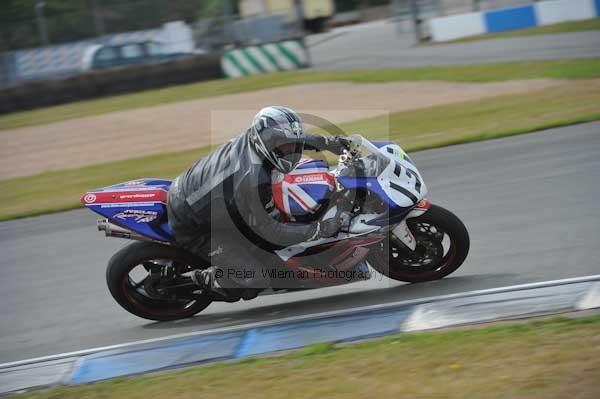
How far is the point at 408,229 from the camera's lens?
594 cm

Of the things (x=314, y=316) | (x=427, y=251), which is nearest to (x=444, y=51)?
(x=427, y=251)

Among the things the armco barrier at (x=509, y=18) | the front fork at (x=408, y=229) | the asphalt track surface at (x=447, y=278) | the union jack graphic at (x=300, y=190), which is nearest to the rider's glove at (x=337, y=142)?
the union jack graphic at (x=300, y=190)

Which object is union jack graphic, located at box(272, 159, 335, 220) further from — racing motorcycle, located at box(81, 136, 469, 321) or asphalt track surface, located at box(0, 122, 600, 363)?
asphalt track surface, located at box(0, 122, 600, 363)

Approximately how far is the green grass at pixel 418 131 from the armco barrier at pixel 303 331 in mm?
5408

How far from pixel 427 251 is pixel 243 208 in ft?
4.56

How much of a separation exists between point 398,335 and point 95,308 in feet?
9.04

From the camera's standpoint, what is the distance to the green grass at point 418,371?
13.7 feet

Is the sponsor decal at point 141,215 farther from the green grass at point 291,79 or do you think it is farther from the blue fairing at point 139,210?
the green grass at point 291,79

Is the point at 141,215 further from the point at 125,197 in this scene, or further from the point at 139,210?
the point at 125,197

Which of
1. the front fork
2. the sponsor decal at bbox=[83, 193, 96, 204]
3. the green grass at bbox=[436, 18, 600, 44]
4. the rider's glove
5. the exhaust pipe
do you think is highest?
the rider's glove

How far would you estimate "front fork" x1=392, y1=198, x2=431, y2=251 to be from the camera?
586 cm

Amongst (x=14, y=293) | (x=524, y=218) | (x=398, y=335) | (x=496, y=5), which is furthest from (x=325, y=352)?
(x=496, y=5)

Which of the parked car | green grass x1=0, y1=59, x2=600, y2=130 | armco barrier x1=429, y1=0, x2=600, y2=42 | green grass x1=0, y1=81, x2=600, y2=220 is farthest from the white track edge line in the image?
armco barrier x1=429, y1=0, x2=600, y2=42

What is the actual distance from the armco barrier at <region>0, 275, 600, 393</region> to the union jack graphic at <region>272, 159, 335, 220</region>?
76 cm
